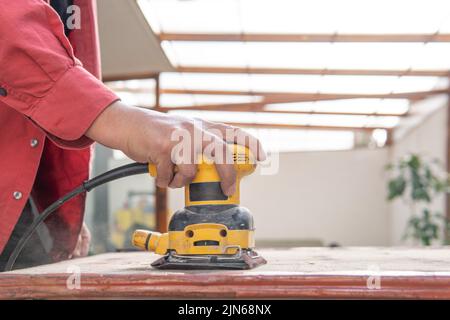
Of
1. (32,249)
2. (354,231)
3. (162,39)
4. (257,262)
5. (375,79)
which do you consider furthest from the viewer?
(354,231)

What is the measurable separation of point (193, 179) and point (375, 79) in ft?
19.9

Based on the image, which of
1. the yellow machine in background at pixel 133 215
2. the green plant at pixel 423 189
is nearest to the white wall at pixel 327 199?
the green plant at pixel 423 189

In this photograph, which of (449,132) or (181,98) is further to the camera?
(181,98)

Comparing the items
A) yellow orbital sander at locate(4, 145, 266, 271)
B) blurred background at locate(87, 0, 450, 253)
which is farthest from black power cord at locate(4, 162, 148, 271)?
blurred background at locate(87, 0, 450, 253)

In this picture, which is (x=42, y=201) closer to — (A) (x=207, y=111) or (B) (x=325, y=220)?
(A) (x=207, y=111)

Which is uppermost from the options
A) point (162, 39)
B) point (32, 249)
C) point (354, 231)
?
point (162, 39)

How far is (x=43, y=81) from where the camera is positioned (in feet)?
2.43

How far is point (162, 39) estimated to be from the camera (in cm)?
527

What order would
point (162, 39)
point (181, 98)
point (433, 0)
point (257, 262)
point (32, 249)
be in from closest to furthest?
point (257, 262)
point (32, 249)
point (433, 0)
point (162, 39)
point (181, 98)

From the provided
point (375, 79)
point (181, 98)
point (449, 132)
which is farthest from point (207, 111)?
point (449, 132)

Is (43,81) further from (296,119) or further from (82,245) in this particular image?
(296,119)

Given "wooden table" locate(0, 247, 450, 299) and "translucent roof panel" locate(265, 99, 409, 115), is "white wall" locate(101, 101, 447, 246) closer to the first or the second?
"translucent roof panel" locate(265, 99, 409, 115)

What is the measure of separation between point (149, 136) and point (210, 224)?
0.16m

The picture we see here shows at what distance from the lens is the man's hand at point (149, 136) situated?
0.75 m
